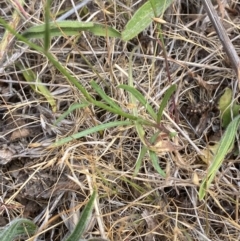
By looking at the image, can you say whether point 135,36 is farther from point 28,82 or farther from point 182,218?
point 182,218

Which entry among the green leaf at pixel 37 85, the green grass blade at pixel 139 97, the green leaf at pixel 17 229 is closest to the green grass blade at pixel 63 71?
the green grass blade at pixel 139 97

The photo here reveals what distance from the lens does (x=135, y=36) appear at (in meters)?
1.36

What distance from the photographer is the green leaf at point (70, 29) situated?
1272 millimetres

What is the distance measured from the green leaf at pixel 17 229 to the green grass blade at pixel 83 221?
0.13 meters

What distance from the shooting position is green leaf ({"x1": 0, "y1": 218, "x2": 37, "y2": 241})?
1.17 meters

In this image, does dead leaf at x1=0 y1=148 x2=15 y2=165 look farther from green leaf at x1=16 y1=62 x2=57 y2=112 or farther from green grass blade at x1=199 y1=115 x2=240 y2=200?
green grass blade at x1=199 y1=115 x2=240 y2=200

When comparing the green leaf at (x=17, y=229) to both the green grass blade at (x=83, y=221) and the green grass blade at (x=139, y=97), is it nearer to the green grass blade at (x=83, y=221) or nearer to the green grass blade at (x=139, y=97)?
the green grass blade at (x=83, y=221)

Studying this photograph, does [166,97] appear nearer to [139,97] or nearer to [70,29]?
[139,97]

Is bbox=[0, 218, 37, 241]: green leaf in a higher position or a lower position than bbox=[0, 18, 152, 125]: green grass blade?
lower

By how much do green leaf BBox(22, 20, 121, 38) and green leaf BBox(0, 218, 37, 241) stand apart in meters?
0.52

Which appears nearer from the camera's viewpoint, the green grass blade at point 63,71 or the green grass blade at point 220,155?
the green grass blade at point 63,71

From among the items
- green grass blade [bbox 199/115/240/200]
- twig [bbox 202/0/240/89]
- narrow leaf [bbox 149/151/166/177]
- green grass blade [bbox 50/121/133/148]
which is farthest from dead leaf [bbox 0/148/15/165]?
twig [bbox 202/0/240/89]

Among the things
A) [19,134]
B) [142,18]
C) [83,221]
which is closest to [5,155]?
[19,134]

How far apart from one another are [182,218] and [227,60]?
0.49m
